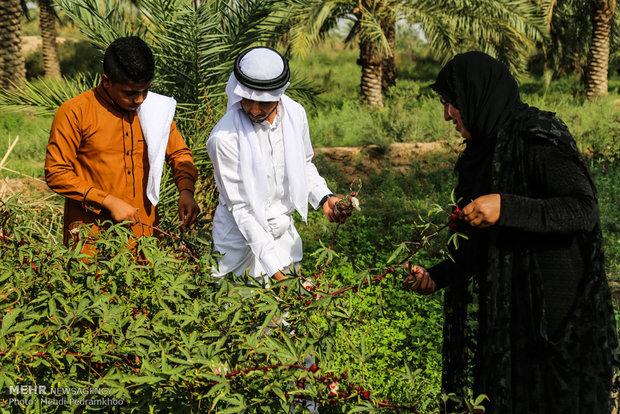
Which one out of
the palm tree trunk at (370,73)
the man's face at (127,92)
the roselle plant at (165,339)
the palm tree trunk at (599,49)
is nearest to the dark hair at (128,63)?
the man's face at (127,92)

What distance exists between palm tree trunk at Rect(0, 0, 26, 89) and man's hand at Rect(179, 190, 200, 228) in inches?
457

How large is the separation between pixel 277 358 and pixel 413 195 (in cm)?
575

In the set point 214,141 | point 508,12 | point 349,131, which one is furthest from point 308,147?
point 508,12

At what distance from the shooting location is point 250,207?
2277 mm

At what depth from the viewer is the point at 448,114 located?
1.94 meters

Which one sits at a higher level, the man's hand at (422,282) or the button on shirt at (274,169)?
the button on shirt at (274,169)

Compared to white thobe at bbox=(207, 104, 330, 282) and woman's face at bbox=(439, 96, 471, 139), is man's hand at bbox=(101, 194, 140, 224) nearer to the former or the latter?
white thobe at bbox=(207, 104, 330, 282)

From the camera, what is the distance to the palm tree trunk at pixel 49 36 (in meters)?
15.8

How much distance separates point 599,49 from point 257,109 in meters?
13.6

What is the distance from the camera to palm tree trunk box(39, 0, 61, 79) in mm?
15836

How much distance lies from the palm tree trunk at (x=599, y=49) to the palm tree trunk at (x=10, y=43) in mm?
13205

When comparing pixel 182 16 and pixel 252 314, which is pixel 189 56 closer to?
pixel 182 16

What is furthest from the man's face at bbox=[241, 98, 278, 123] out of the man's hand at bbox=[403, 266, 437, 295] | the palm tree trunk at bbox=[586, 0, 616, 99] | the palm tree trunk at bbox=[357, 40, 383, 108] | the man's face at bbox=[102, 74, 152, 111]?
the palm tree trunk at bbox=[586, 0, 616, 99]

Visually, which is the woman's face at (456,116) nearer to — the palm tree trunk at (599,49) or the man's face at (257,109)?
the man's face at (257,109)
